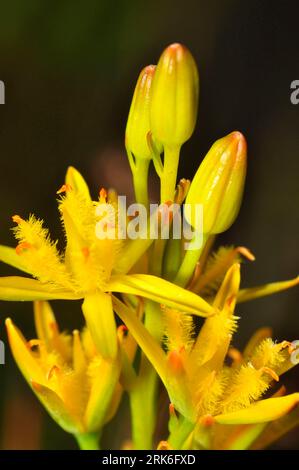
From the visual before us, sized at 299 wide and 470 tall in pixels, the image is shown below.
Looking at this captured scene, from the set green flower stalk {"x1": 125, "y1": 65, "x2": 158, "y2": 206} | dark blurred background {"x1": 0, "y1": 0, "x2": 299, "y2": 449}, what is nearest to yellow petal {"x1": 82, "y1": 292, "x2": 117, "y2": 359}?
green flower stalk {"x1": 125, "y1": 65, "x2": 158, "y2": 206}

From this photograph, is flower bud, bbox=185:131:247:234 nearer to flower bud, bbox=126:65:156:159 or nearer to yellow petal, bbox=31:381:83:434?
flower bud, bbox=126:65:156:159

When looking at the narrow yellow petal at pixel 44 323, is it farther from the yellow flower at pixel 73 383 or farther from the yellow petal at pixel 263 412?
the yellow petal at pixel 263 412

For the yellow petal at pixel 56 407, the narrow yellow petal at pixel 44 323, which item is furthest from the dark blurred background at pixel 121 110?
the yellow petal at pixel 56 407

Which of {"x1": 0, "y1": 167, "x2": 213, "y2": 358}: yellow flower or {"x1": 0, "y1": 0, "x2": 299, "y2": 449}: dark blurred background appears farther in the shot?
{"x1": 0, "y1": 0, "x2": 299, "y2": 449}: dark blurred background

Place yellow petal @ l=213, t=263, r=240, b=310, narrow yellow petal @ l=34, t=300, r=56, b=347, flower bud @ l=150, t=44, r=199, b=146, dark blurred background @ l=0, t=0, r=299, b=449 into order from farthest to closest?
dark blurred background @ l=0, t=0, r=299, b=449 < narrow yellow petal @ l=34, t=300, r=56, b=347 < yellow petal @ l=213, t=263, r=240, b=310 < flower bud @ l=150, t=44, r=199, b=146

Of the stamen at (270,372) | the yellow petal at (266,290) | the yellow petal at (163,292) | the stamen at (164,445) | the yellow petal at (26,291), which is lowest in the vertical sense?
the stamen at (164,445)

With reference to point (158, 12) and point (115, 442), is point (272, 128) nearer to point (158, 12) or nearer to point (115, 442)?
point (158, 12)

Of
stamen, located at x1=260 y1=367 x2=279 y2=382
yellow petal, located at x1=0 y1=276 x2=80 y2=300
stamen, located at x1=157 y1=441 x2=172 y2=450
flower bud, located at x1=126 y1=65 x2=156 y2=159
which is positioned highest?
flower bud, located at x1=126 y1=65 x2=156 y2=159

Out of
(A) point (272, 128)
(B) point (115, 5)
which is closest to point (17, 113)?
(B) point (115, 5)
